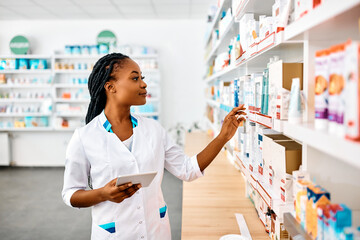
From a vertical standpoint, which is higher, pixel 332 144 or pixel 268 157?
pixel 332 144

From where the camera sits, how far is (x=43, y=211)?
424 centimetres

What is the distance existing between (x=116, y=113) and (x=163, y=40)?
212 inches

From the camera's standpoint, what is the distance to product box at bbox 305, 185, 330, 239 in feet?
3.11

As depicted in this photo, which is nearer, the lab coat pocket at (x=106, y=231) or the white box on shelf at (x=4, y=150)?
the lab coat pocket at (x=106, y=231)

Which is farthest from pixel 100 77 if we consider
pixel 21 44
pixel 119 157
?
pixel 21 44

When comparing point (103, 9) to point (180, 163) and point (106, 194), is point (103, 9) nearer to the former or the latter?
point (180, 163)

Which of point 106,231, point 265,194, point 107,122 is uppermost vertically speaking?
point 107,122

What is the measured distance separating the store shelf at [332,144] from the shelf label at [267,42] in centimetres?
45

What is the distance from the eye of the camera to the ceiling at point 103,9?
5473mm

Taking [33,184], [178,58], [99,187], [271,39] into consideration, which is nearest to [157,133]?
[99,187]

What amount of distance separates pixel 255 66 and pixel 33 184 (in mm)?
4892

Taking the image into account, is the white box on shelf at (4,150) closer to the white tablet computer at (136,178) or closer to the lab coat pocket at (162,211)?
the lab coat pocket at (162,211)

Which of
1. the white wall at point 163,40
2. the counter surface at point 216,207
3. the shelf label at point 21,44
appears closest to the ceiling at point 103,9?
the white wall at point 163,40

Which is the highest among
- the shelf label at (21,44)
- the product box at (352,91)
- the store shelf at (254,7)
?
the shelf label at (21,44)
